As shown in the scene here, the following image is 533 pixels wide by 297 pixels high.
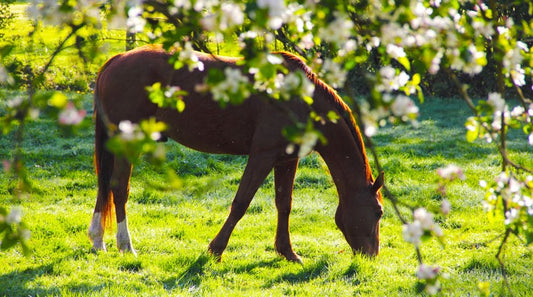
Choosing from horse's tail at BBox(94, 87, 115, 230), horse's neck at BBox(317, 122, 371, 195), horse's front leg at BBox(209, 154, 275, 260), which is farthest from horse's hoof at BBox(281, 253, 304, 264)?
horse's tail at BBox(94, 87, 115, 230)

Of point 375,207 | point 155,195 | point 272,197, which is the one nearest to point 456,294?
point 375,207

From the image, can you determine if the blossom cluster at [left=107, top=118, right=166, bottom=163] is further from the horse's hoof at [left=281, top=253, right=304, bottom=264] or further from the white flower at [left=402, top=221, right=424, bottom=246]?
the horse's hoof at [left=281, top=253, right=304, bottom=264]

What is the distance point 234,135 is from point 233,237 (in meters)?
1.35

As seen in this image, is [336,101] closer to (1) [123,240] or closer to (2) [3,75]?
(1) [123,240]

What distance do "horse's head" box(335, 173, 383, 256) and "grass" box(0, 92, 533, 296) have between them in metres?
0.16

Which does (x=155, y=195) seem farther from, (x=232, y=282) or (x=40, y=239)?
(x=232, y=282)

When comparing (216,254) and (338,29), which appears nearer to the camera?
(338,29)

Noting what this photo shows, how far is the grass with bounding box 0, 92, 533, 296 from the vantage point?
502 cm

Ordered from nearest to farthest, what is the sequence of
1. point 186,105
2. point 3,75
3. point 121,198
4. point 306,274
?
1. point 3,75
2. point 306,274
3. point 186,105
4. point 121,198

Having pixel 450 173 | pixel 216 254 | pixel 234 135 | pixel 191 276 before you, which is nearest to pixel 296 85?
pixel 450 173

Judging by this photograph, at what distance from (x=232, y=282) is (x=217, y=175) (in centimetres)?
362

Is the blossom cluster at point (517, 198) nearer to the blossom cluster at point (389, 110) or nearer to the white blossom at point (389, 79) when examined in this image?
the white blossom at point (389, 79)

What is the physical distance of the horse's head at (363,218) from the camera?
561 centimetres

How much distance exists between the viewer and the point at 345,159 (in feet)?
18.4
